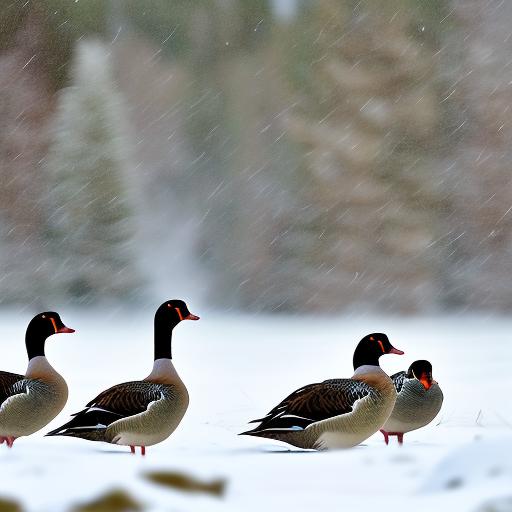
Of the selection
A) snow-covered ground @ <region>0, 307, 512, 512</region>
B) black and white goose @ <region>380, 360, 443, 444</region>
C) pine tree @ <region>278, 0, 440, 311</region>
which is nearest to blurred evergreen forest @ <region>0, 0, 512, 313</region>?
pine tree @ <region>278, 0, 440, 311</region>

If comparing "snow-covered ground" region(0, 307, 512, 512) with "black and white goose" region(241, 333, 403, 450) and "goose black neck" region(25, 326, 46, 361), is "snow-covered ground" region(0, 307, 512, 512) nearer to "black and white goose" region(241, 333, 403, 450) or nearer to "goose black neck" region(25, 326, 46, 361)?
"black and white goose" region(241, 333, 403, 450)

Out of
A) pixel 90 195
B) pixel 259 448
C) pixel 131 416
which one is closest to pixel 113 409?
pixel 131 416

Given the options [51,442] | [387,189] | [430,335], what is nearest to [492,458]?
[51,442]

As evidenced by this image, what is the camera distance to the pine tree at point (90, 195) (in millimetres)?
6258

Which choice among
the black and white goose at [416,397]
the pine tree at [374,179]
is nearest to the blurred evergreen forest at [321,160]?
the pine tree at [374,179]

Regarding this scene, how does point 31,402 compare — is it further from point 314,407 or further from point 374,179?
point 374,179

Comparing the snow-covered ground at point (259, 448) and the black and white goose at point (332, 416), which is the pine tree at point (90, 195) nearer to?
the snow-covered ground at point (259, 448)

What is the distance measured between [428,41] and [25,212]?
2.78 meters

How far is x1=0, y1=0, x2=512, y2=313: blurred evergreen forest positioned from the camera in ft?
22.8

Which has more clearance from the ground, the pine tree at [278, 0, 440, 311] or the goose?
the pine tree at [278, 0, 440, 311]

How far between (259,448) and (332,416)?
239mm

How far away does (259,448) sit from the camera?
2611 millimetres

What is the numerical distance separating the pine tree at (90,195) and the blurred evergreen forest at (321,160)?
26mm

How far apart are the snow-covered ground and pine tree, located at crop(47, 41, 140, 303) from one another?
1130mm
